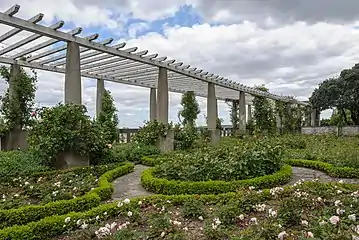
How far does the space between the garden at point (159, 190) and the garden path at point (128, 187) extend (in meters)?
0.07

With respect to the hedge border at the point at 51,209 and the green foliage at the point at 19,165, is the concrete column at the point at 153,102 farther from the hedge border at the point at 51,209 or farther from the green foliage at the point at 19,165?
the hedge border at the point at 51,209

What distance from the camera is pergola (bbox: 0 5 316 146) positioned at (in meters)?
9.16

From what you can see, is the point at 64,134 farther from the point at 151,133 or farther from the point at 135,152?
the point at 151,133

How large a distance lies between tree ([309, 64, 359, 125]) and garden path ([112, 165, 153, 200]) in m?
19.9

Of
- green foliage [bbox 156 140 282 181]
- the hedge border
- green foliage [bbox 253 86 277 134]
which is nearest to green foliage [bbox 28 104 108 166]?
green foliage [bbox 156 140 282 181]

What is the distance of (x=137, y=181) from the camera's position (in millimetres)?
6930

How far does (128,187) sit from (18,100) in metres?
6.47

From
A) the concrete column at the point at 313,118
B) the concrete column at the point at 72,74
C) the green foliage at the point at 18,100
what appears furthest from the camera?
the concrete column at the point at 313,118

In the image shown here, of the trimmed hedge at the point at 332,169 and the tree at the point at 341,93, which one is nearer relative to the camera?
the trimmed hedge at the point at 332,169

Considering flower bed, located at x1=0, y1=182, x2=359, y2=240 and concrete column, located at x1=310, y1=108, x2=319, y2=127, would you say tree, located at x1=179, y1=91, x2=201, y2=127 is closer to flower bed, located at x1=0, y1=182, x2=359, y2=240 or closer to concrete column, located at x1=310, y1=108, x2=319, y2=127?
concrete column, located at x1=310, y1=108, x2=319, y2=127

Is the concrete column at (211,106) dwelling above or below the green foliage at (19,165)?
above

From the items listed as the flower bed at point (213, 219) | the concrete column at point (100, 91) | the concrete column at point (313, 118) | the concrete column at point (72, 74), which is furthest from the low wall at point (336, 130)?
the flower bed at point (213, 219)

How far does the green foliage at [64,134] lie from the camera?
318 inches

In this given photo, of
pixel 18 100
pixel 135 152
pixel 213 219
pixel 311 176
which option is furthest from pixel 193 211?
pixel 18 100
